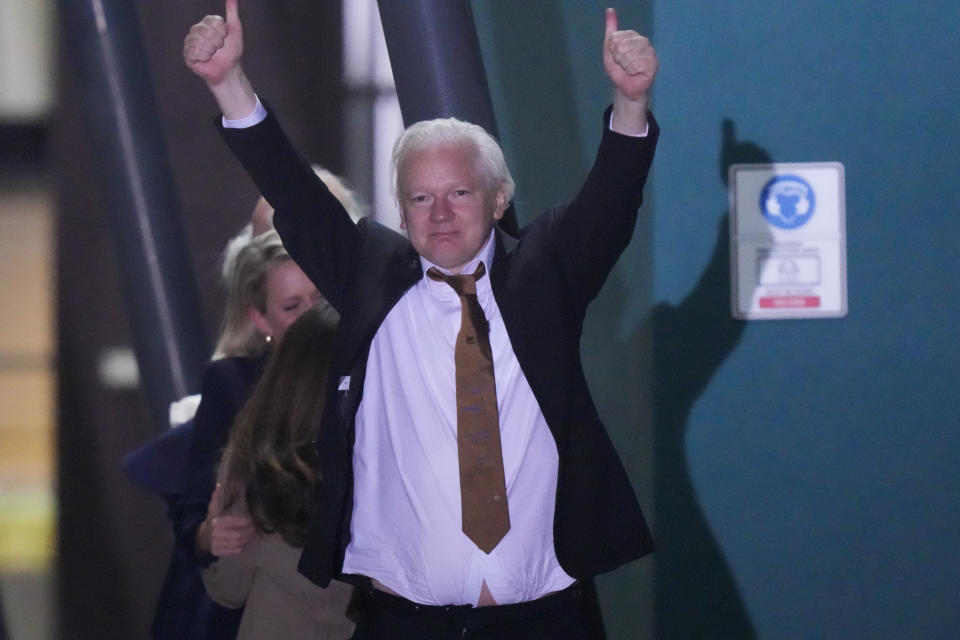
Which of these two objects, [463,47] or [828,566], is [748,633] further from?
[463,47]

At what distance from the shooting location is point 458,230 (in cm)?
197

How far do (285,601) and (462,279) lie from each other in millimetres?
687

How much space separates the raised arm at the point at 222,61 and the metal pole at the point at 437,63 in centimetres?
77

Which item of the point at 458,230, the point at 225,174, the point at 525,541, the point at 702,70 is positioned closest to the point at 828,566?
the point at 702,70

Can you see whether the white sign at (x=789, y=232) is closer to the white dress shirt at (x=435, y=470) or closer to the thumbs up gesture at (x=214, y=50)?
the white dress shirt at (x=435, y=470)

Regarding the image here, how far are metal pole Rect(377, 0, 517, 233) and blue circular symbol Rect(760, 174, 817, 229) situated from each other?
0.78 metres

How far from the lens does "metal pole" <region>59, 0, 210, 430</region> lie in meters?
4.08

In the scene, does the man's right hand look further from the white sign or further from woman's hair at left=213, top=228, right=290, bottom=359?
the white sign

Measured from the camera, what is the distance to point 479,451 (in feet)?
6.33

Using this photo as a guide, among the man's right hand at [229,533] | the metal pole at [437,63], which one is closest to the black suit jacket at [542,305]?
the man's right hand at [229,533]

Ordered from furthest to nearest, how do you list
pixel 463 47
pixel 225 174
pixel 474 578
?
pixel 225 174 < pixel 463 47 < pixel 474 578

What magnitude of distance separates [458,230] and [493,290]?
11 cm

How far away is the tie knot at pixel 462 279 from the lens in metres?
1.99

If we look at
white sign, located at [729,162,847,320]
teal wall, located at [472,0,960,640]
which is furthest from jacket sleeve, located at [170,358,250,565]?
white sign, located at [729,162,847,320]
